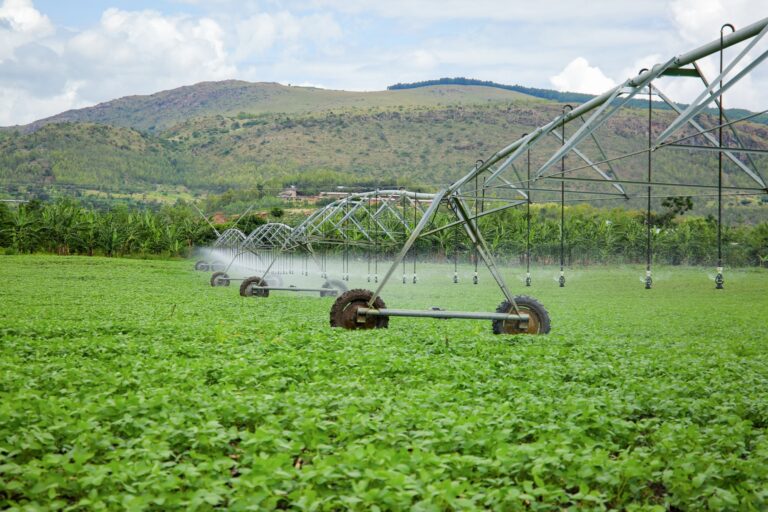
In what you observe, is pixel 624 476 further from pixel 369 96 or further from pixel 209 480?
pixel 369 96

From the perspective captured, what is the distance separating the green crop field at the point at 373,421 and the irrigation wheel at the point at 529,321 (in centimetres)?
78

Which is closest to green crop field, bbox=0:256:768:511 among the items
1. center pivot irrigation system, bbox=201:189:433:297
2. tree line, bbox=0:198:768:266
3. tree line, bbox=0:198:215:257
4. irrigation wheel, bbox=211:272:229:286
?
center pivot irrigation system, bbox=201:189:433:297

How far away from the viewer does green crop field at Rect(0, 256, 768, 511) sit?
16.0 feet

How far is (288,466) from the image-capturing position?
5121mm

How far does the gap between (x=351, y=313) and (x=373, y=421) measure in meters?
8.31

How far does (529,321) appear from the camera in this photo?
14594 mm

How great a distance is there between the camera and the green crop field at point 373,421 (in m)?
4.88

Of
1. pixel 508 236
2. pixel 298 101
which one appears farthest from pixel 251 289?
pixel 298 101

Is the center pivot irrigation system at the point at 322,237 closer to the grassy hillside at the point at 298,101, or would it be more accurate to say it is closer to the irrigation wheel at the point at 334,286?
the irrigation wheel at the point at 334,286

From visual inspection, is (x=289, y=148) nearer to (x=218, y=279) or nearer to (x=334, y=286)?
(x=218, y=279)

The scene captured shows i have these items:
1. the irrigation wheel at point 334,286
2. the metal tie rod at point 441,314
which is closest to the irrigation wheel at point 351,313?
the metal tie rod at point 441,314

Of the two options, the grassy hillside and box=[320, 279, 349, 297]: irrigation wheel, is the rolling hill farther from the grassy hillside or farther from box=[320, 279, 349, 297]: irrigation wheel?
box=[320, 279, 349, 297]: irrigation wheel

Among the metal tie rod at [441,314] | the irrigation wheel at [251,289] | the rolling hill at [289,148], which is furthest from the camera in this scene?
the rolling hill at [289,148]

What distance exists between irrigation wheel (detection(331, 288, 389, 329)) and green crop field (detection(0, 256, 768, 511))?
490mm
